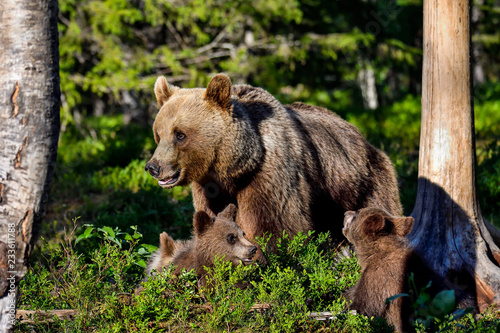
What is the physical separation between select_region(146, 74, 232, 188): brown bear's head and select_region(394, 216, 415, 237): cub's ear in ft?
5.73

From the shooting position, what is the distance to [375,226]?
482 cm

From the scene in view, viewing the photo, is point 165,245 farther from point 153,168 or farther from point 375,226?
point 375,226

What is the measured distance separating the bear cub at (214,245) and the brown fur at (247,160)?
304 millimetres

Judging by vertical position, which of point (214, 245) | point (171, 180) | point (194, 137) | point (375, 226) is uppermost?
point (194, 137)

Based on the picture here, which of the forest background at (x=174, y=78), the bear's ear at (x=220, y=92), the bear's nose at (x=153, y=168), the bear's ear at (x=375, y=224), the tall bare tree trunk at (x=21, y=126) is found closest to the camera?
the tall bare tree trunk at (x=21, y=126)

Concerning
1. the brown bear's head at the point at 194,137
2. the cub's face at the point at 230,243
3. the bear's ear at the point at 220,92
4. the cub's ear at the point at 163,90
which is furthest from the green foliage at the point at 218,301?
the cub's ear at the point at 163,90

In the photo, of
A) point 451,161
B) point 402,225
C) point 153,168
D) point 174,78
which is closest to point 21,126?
point 153,168

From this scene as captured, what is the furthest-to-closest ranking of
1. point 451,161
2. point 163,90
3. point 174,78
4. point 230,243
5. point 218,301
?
point 174,78 → point 163,90 → point 451,161 → point 230,243 → point 218,301

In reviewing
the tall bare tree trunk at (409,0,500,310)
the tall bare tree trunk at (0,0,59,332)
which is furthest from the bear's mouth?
the tall bare tree trunk at (409,0,500,310)

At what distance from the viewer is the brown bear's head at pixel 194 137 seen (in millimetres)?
5332

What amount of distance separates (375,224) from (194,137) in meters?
1.83

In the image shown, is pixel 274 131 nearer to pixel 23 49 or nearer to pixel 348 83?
pixel 23 49

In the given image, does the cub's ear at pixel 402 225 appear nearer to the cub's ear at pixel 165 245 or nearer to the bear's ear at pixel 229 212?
the bear's ear at pixel 229 212

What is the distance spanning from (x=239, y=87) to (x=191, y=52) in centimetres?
633
